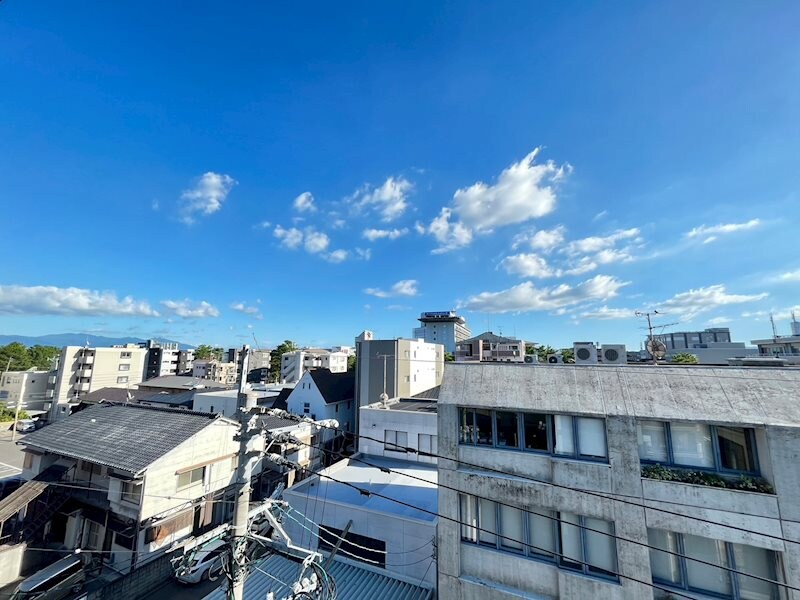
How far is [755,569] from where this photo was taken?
8.36 meters

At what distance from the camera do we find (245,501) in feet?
23.9

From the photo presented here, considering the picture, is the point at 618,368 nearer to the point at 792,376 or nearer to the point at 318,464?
the point at 792,376

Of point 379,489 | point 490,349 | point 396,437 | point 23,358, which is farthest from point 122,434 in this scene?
point 23,358

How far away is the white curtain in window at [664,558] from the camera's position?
352 inches

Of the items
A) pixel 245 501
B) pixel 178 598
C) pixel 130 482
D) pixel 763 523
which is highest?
pixel 245 501

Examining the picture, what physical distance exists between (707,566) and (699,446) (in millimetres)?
2990

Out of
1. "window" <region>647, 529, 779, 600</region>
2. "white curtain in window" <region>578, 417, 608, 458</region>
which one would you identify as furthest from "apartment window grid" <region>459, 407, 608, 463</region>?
"window" <region>647, 529, 779, 600</region>

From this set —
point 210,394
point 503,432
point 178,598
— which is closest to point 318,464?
Result: point 178,598

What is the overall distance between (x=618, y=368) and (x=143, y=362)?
295 feet

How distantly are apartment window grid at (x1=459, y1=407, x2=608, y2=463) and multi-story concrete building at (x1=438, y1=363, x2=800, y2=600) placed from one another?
0.03m

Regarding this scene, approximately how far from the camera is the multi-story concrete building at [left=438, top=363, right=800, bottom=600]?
27.5 ft

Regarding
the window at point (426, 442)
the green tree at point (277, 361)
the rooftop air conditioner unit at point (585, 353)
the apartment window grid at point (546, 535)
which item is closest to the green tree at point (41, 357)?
the green tree at point (277, 361)

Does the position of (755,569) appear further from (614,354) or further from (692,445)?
(614,354)

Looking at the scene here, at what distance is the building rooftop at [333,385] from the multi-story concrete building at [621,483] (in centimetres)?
3140
